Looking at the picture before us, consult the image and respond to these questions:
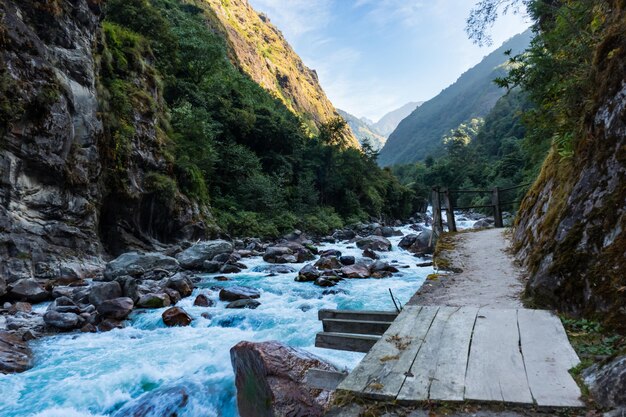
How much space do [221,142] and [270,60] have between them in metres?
78.6

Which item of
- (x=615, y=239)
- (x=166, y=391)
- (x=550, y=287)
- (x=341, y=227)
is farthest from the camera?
(x=341, y=227)

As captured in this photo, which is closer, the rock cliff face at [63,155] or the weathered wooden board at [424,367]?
the weathered wooden board at [424,367]

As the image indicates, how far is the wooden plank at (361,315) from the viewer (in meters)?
3.87

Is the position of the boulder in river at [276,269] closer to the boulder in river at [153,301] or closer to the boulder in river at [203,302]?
the boulder in river at [203,302]

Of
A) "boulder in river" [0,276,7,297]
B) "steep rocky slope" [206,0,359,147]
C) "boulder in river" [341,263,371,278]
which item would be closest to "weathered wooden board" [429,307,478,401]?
"boulder in river" [341,263,371,278]

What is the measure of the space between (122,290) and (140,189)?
8829 mm

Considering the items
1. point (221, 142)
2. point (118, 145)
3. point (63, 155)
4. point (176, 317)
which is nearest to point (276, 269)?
point (176, 317)

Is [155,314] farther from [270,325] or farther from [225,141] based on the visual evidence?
[225,141]

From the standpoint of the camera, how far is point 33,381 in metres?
5.54

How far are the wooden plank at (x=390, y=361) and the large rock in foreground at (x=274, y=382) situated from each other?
4.32 ft

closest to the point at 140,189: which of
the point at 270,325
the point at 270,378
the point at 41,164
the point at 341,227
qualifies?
the point at 41,164

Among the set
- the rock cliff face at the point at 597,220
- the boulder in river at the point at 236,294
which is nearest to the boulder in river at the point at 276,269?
the boulder in river at the point at 236,294

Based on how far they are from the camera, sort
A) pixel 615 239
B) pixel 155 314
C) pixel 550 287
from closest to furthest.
Result: pixel 615 239
pixel 550 287
pixel 155 314

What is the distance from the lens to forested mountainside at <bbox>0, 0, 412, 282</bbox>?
11.8 meters
